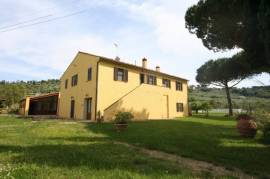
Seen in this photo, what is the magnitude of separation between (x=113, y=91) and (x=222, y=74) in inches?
811

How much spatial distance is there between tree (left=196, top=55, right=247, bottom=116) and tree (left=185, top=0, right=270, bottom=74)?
19168 millimetres

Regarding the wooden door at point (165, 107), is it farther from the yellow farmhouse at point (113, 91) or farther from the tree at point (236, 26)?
the tree at point (236, 26)

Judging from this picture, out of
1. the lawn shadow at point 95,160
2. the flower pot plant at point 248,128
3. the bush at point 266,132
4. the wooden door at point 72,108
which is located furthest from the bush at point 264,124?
the wooden door at point 72,108

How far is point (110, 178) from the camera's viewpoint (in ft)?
13.8

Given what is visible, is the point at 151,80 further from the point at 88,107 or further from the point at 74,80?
the point at 74,80

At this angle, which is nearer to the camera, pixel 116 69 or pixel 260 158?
pixel 260 158

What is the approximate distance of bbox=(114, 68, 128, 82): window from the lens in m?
21.3

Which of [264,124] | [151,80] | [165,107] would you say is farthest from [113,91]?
[264,124]

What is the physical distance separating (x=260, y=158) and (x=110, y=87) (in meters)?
15.3

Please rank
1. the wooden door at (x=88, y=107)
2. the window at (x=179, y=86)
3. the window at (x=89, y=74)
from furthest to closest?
the window at (x=179, y=86), the window at (x=89, y=74), the wooden door at (x=88, y=107)

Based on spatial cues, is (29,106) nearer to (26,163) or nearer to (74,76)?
(74,76)

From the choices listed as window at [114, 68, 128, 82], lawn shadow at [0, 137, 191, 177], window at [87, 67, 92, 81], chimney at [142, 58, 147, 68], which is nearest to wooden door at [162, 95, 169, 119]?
chimney at [142, 58, 147, 68]

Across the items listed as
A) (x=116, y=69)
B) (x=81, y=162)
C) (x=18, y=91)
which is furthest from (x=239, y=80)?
(x=18, y=91)

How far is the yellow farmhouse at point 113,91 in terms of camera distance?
1986 cm
